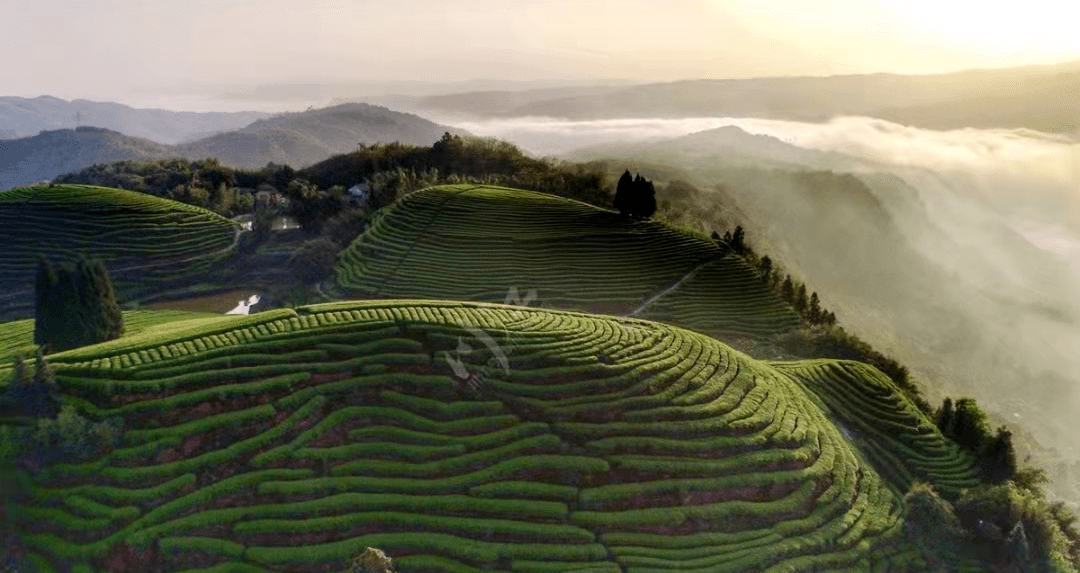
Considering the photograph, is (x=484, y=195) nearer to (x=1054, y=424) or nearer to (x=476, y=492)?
(x=476, y=492)

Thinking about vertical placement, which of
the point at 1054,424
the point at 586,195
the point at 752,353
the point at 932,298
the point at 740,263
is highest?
the point at 586,195

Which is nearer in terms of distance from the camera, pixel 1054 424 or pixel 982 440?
pixel 982 440

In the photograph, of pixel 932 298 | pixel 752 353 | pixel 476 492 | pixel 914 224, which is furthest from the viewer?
pixel 914 224

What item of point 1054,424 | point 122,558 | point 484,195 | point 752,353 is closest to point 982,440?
point 752,353

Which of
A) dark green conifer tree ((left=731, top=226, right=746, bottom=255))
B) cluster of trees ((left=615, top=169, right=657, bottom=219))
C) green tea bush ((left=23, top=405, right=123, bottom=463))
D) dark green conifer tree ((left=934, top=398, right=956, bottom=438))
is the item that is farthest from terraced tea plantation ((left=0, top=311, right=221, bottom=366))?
dark green conifer tree ((left=731, top=226, right=746, bottom=255))

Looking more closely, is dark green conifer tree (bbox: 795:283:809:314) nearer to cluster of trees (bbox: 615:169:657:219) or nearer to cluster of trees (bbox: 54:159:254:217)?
cluster of trees (bbox: 615:169:657:219)

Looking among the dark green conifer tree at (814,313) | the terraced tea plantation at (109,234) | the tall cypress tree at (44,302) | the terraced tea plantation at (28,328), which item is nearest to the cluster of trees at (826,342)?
the dark green conifer tree at (814,313)

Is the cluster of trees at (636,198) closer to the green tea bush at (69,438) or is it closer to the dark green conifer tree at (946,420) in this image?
the dark green conifer tree at (946,420)

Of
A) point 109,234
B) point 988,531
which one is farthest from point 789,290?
point 109,234
